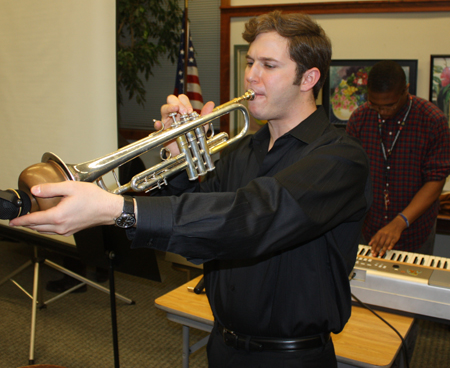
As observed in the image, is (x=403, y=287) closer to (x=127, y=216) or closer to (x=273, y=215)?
(x=273, y=215)

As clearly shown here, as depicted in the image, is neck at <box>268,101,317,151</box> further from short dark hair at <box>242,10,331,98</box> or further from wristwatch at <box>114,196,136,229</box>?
wristwatch at <box>114,196,136,229</box>

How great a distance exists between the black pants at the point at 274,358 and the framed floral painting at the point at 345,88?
3.05 metres

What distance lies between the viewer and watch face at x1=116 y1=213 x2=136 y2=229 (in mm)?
823

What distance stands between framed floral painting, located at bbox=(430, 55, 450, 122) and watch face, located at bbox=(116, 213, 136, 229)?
365 cm

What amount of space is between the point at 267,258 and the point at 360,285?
2.01 feet

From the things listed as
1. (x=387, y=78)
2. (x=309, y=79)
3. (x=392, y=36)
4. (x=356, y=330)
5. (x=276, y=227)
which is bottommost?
(x=356, y=330)

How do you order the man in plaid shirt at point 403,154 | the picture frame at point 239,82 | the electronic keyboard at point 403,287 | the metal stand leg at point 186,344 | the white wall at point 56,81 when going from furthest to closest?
the picture frame at point 239,82 < the man in plaid shirt at point 403,154 < the white wall at point 56,81 < the metal stand leg at point 186,344 < the electronic keyboard at point 403,287

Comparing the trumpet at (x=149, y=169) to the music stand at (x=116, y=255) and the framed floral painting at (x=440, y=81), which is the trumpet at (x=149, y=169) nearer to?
the music stand at (x=116, y=255)

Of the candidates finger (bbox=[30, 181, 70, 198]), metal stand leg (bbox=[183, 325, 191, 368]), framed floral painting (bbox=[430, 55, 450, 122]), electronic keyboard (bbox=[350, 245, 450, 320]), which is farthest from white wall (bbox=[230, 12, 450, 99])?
finger (bbox=[30, 181, 70, 198])

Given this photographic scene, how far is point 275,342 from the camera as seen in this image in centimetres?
128

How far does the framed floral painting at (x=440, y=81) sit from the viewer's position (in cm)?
369

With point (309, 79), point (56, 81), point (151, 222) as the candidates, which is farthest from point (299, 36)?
point (56, 81)

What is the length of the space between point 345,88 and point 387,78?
1.66m

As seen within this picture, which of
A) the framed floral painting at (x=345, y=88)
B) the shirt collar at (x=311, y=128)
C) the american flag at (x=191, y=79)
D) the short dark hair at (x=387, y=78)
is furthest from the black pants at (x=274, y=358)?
the american flag at (x=191, y=79)
